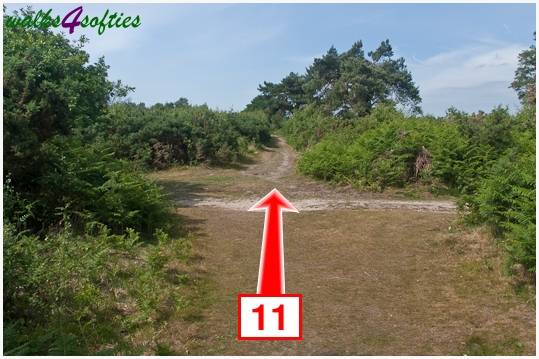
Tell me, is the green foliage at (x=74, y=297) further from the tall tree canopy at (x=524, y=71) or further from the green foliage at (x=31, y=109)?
the tall tree canopy at (x=524, y=71)

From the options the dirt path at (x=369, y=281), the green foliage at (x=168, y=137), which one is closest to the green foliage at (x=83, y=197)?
the dirt path at (x=369, y=281)

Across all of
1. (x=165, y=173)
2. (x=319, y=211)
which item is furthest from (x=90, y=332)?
(x=165, y=173)

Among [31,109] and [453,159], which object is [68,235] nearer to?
[31,109]

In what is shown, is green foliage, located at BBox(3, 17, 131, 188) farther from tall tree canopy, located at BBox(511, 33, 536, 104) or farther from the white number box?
tall tree canopy, located at BBox(511, 33, 536, 104)

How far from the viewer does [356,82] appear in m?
34.8

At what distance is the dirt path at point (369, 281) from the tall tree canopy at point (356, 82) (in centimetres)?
1928

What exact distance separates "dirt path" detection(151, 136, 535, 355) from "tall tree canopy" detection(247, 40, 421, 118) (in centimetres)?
1928

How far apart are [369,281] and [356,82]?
29186 mm

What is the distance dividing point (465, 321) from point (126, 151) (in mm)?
16528

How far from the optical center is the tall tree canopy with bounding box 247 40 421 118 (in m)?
34.7

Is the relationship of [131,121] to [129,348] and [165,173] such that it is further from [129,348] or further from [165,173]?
[129,348]

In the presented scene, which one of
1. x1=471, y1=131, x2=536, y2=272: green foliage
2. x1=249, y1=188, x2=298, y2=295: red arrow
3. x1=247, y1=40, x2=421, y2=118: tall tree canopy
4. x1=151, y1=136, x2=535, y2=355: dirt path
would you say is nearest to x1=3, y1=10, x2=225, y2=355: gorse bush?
x1=151, y1=136, x2=535, y2=355: dirt path

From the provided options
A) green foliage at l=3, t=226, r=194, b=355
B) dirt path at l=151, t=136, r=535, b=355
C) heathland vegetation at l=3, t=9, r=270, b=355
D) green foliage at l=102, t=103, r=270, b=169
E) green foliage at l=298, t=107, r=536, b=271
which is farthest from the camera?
green foliage at l=102, t=103, r=270, b=169

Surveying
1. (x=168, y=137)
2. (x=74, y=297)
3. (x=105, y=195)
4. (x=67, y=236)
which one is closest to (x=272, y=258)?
(x=74, y=297)
